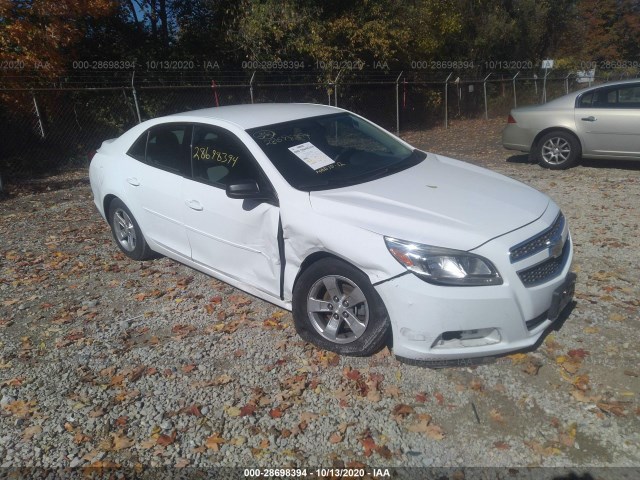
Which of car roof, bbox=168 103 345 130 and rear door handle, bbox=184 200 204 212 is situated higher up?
car roof, bbox=168 103 345 130

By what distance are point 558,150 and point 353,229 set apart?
7.34 meters

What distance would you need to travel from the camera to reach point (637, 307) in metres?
4.19

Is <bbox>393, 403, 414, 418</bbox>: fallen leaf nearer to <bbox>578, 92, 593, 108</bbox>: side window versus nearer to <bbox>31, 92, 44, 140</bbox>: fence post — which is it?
<bbox>578, 92, 593, 108</bbox>: side window

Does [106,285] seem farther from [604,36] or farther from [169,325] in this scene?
[604,36]

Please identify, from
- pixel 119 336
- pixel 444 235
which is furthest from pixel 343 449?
pixel 119 336

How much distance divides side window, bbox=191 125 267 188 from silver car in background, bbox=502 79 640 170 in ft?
22.8

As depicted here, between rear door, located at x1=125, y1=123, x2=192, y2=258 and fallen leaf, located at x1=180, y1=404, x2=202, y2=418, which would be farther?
rear door, located at x1=125, y1=123, x2=192, y2=258

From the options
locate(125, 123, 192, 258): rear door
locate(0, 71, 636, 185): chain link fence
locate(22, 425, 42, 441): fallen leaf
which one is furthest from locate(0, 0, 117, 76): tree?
locate(22, 425, 42, 441): fallen leaf

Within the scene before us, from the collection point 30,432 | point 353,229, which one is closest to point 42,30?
point 30,432

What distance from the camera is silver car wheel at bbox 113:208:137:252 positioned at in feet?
18.2

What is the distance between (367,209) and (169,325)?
1983 millimetres

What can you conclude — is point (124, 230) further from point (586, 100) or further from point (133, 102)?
point (133, 102)

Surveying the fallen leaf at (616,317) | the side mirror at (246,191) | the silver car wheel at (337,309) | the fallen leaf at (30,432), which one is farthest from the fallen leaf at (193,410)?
the fallen leaf at (616,317)

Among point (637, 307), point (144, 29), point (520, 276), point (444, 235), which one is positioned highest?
point (144, 29)
